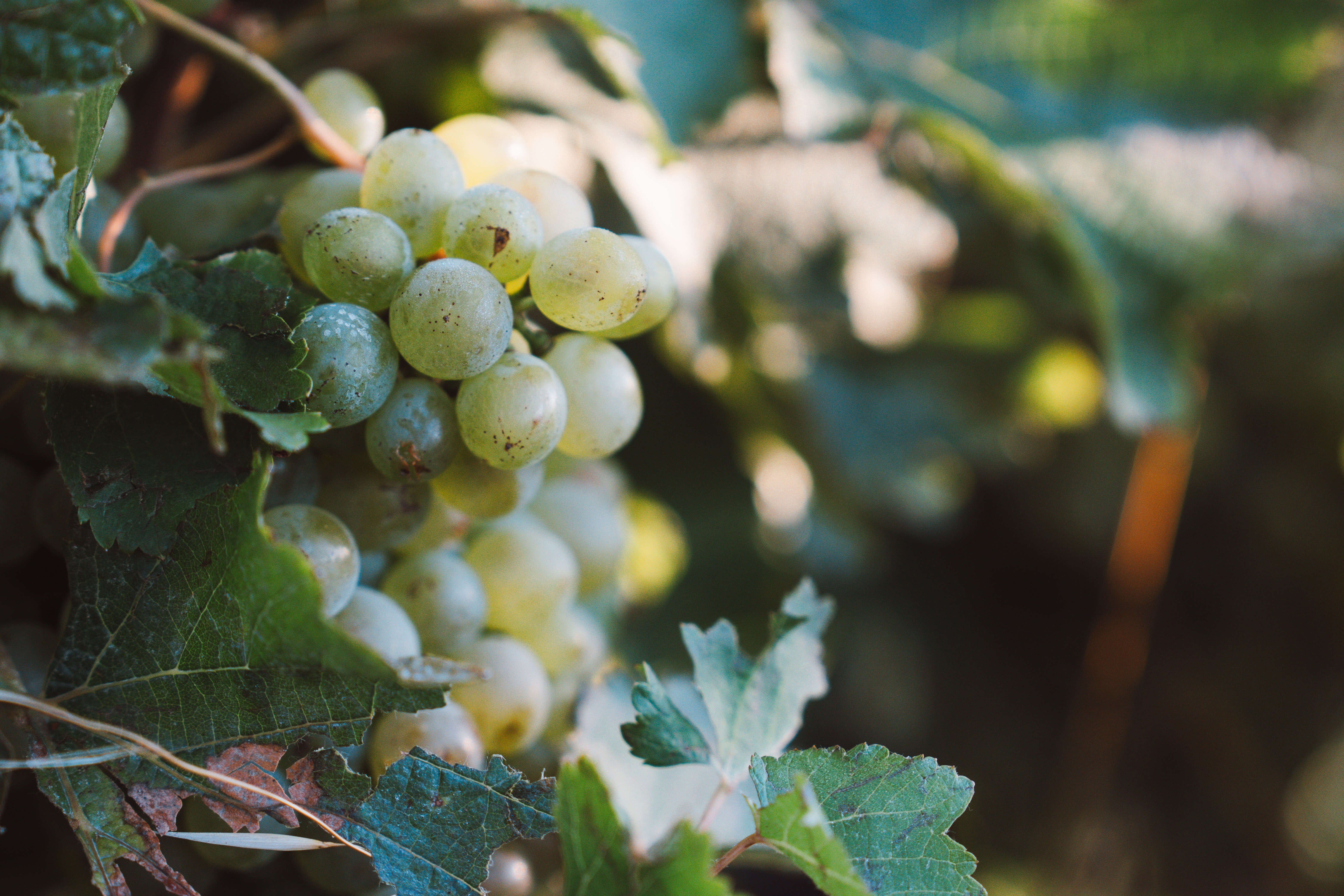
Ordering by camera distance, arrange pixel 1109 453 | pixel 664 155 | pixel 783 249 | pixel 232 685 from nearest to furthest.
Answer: pixel 232 685 → pixel 664 155 → pixel 783 249 → pixel 1109 453

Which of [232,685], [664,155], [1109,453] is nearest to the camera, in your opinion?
[232,685]

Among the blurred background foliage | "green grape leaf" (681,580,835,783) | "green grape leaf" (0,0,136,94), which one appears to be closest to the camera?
"green grape leaf" (0,0,136,94)

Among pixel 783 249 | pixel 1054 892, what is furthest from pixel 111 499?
pixel 1054 892

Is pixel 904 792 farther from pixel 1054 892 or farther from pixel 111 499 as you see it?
pixel 1054 892

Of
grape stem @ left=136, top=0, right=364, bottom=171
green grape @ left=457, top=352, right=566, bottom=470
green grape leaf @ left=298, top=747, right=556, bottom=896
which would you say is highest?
grape stem @ left=136, top=0, right=364, bottom=171

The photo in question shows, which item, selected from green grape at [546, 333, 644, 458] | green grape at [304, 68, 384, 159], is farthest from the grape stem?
green grape at [546, 333, 644, 458]

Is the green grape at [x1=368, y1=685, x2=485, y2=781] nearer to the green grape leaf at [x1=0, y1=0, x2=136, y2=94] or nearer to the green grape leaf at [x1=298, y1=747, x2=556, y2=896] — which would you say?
the green grape leaf at [x1=298, y1=747, x2=556, y2=896]

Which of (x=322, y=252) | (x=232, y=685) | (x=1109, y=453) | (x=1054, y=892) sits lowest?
(x=1054, y=892)
